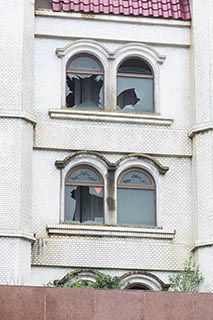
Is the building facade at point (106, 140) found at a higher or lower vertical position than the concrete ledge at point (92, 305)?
higher

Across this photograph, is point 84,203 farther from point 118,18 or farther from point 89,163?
point 118,18

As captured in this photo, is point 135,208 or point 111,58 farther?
point 111,58

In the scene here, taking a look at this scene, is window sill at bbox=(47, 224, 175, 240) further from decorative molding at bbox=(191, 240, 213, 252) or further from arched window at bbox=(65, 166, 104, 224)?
decorative molding at bbox=(191, 240, 213, 252)

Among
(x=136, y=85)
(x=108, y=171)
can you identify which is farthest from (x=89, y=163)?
(x=136, y=85)

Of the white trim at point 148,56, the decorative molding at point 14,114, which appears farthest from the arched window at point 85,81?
the decorative molding at point 14,114

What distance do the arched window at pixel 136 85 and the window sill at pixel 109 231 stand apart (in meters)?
2.62

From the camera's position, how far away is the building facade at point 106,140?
836 inches

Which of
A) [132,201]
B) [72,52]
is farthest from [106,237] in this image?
[72,52]

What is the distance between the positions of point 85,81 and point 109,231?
321 cm

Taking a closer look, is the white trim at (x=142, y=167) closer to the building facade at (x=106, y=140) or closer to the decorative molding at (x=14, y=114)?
the building facade at (x=106, y=140)

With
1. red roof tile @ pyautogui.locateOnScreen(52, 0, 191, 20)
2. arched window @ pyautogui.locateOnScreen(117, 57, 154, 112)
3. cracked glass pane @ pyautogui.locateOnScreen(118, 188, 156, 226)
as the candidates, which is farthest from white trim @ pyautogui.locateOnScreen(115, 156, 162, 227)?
red roof tile @ pyautogui.locateOnScreen(52, 0, 191, 20)

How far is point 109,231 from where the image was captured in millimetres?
21484

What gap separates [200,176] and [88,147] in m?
2.29

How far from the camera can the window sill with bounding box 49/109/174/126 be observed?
22.0 meters
